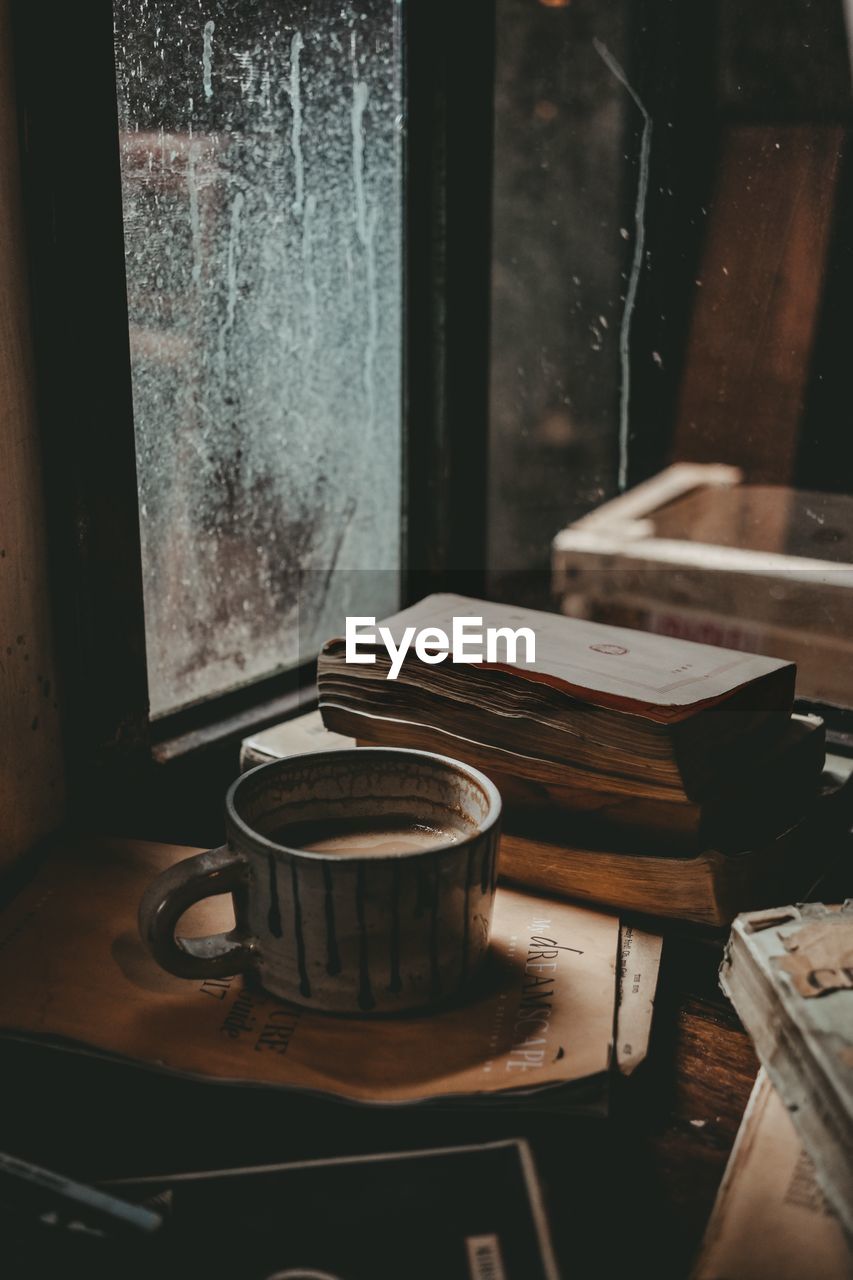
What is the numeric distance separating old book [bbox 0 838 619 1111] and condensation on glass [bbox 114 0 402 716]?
0.85ft

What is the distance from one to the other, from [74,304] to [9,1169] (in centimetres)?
55

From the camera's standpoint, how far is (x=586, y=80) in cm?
106

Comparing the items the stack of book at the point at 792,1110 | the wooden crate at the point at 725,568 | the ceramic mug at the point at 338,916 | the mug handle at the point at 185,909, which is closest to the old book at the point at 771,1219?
the stack of book at the point at 792,1110

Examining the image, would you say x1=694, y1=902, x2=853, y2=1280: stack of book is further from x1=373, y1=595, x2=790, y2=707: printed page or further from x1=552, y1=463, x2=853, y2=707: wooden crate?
x1=552, y1=463, x2=853, y2=707: wooden crate

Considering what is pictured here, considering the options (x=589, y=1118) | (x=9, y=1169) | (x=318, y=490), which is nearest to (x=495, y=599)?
(x=318, y=490)

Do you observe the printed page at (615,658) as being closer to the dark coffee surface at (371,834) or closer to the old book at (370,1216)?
the dark coffee surface at (371,834)

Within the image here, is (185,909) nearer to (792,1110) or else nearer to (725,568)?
(792,1110)

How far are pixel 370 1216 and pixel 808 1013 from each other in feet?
0.80

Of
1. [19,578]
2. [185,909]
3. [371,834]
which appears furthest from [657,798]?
[19,578]

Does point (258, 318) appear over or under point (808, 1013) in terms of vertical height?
over

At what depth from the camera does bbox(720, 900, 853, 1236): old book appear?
0.52 m

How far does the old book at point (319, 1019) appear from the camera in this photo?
0.61 m

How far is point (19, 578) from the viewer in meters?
0.79

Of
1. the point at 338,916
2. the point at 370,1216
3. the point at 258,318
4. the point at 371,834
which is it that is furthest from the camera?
the point at 258,318
